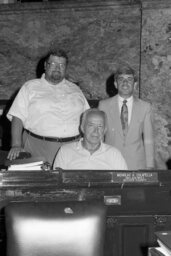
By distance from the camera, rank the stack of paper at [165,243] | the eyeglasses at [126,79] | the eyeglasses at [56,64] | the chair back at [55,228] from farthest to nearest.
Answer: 1. the eyeglasses at [56,64]
2. the eyeglasses at [126,79]
3. the chair back at [55,228]
4. the stack of paper at [165,243]

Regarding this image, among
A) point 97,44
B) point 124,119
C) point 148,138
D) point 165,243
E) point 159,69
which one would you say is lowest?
point 165,243

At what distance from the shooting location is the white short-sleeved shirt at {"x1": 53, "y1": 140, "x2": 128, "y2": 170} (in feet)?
Result: 8.90

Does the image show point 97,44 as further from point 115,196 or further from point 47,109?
point 115,196

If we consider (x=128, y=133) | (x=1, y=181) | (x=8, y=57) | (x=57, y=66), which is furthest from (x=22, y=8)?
(x=1, y=181)

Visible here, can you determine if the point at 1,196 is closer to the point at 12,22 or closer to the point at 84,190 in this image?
the point at 84,190

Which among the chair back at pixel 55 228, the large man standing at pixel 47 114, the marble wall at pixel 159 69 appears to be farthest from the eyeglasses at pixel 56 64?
the chair back at pixel 55 228

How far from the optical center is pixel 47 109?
337 cm

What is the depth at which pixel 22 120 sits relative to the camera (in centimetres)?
335

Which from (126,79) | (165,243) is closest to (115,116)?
(126,79)

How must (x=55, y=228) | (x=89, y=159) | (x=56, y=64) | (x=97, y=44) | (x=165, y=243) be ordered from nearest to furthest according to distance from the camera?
1. (x=165, y=243)
2. (x=55, y=228)
3. (x=89, y=159)
4. (x=56, y=64)
5. (x=97, y=44)

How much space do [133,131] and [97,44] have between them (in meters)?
1.97

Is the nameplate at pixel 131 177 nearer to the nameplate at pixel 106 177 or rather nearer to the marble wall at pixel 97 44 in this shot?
the nameplate at pixel 106 177

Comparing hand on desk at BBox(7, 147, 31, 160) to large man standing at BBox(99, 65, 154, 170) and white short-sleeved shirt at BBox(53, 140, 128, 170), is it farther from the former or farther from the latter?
large man standing at BBox(99, 65, 154, 170)

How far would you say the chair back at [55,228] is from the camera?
1.63m
